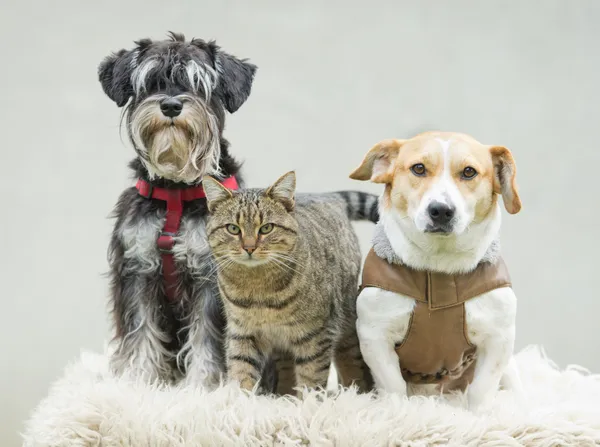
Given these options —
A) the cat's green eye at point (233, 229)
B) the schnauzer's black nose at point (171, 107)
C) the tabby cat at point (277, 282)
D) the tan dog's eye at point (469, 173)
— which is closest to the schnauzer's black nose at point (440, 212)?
the tan dog's eye at point (469, 173)

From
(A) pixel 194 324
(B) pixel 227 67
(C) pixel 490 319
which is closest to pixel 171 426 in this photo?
(A) pixel 194 324

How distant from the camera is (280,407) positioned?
241 centimetres

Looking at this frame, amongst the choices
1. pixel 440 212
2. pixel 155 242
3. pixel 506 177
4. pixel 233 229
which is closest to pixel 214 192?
pixel 233 229

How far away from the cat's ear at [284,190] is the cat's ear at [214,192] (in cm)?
13

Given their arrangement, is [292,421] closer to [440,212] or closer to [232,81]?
[440,212]

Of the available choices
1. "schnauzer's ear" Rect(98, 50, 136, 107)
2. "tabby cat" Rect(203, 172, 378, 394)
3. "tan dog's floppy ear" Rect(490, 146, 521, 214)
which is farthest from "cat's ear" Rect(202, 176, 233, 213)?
"tan dog's floppy ear" Rect(490, 146, 521, 214)

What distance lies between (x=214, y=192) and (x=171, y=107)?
341 millimetres

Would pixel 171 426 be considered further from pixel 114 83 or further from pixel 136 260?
pixel 114 83

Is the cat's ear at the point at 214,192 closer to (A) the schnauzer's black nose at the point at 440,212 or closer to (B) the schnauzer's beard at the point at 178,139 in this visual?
(B) the schnauzer's beard at the point at 178,139

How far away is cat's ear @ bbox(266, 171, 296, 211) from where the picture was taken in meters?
2.44

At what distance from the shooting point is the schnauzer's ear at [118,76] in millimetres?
2719

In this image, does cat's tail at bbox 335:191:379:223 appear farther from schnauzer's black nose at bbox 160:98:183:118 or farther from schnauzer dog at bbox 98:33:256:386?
schnauzer's black nose at bbox 160:98:183:118

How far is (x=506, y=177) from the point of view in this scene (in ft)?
7.92

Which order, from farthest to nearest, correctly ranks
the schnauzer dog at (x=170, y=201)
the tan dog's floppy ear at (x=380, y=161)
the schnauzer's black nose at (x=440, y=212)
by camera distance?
1. the schnauzer dog at (x=170, y=201)
2. the tan dog's floppy ear at (x=380, y=161)
3. the schnauzer's black nose at (x=440, y=212)
